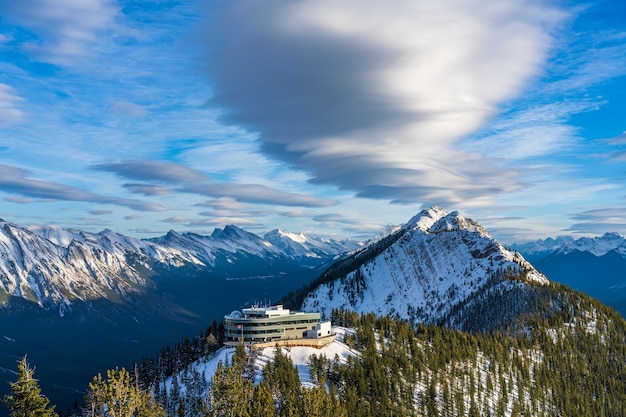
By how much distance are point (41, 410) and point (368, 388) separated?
109 metres

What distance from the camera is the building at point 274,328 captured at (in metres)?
188

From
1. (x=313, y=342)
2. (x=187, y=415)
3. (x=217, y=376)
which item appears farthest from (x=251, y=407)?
A: (x=313, y=342)

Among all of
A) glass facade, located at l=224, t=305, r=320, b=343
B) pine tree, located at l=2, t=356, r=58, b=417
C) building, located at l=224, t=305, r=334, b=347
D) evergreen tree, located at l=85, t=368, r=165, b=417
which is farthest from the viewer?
glass facade, located at l=224, t=305, r=320, b=343

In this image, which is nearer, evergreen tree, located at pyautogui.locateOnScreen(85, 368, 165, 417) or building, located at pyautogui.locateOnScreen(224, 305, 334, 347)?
evergreen tree, located at pyautogui.locateOnScreen(85, 368, 165, 417)

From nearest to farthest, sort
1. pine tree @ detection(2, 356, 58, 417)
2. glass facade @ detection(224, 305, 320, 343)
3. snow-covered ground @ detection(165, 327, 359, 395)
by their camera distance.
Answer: pine tree @ detection(2, 356, 58, 417) < snow-covered ground @ detection(165, 327, 359, 395) < glass facade @ detection(224, 305, 320, 343)

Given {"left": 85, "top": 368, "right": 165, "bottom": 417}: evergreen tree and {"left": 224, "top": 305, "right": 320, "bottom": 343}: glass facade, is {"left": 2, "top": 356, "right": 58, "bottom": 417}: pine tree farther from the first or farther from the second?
{"left": 224, "top": 305, "right": 320, "bottom": 343}: glass facade

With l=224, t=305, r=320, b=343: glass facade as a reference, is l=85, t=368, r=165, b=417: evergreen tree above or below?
below

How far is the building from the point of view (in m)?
188

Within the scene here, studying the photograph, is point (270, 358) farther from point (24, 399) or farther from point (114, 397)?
point (24, 399)

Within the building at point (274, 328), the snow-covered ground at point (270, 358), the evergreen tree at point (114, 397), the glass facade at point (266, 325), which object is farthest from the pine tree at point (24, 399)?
the glass facade at point (266, 325)

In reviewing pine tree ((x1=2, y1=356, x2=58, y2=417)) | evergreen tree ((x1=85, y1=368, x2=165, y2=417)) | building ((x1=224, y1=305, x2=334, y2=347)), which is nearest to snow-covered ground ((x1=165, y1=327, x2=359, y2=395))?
building ((x1=224, y1=305, x2=334, y2=347))

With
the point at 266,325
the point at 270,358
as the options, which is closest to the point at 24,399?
the point at 270,358

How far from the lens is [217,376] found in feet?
367

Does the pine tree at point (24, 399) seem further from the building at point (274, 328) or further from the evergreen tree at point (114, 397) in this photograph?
the building at point (274, 328)
